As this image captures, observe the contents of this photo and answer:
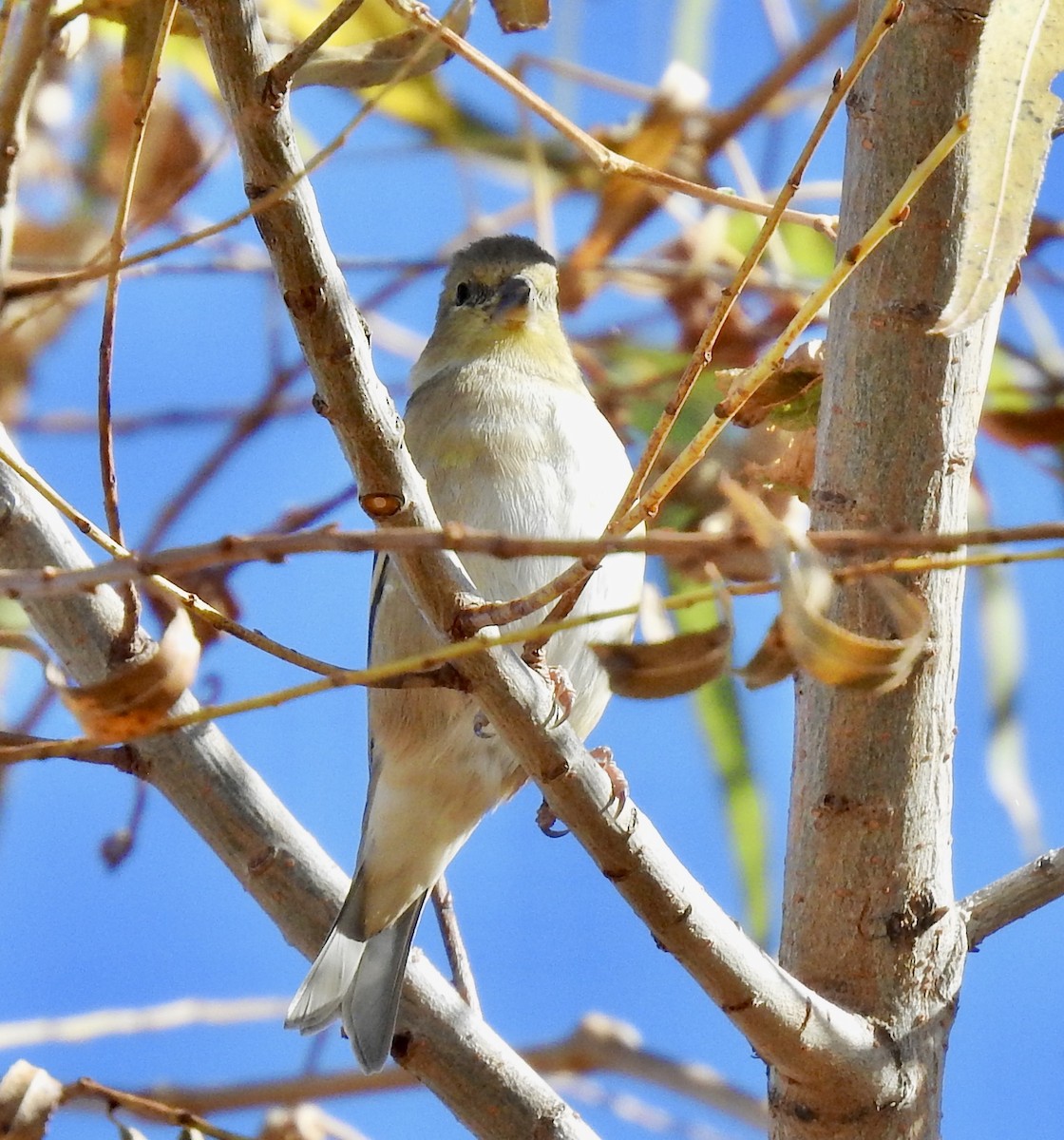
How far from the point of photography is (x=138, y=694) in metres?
0.91

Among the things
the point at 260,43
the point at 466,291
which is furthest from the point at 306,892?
the point at 466,291

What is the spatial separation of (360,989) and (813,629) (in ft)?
4.37

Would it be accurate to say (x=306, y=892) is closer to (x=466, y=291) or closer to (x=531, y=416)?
(x=531, y=416)

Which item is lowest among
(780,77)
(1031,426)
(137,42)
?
(137,42)

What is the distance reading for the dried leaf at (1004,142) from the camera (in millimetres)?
982

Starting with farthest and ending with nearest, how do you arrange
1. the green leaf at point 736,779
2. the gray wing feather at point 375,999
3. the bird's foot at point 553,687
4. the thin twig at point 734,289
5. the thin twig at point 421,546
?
the green leaf at point 736,779 → the gray wing feather at point 375,999 → the bird's foot at point 553,687 → the thin twig at point 734,289 → the thin twig at point 421,546

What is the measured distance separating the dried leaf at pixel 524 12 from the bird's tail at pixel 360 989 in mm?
1056

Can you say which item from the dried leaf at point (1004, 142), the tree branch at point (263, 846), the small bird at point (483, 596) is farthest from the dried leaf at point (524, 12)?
the small bird at point (483, 596)

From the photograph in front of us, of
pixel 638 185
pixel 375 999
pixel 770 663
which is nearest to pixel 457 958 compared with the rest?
pixel 375 999

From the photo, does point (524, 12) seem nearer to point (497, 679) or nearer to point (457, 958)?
point (497, 679)

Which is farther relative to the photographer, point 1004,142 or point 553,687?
point 553,687

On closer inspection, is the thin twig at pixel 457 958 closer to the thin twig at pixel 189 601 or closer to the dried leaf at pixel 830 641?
the thin twig at pixel 189 601

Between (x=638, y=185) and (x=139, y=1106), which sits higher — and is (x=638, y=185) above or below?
above

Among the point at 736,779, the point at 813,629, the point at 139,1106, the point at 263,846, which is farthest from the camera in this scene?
the point at 736,779
